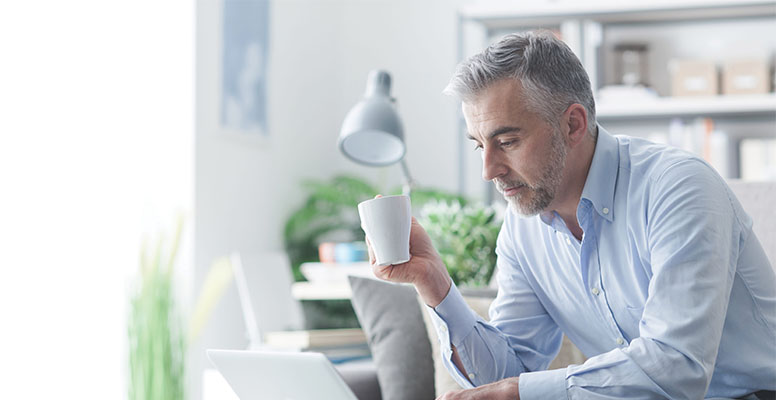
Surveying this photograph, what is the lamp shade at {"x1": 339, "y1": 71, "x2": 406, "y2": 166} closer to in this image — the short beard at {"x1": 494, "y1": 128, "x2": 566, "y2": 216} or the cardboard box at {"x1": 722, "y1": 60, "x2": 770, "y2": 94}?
the short beard at {"x1": 494, "y1": 128, "x2": 566, "y2": 216}

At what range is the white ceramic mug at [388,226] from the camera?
1.15 m

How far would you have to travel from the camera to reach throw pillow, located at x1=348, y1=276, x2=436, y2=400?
6.26 feet

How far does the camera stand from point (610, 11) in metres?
3.84

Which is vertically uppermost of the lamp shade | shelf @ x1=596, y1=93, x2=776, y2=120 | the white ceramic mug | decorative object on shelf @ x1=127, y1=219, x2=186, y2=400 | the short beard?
shelf @ x1=596, y1=93, x2=776, y2=120

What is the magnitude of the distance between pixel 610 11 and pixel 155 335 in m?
2.40

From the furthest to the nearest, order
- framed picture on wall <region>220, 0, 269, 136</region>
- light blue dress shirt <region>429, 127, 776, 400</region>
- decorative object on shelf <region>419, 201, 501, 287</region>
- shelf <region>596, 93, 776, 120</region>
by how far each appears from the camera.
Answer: shelf <region>596, 93, 776, 120</region>, framed picture on wall <region>220, 0, 269, 136</region>, decorative object on shelf <region>419, 201, 501, 287</region>, light blue dress shirt <region>429, 127, 776, 400</region>

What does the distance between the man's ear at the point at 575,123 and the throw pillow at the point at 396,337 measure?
78cm

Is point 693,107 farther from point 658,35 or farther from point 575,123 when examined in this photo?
point 575,123

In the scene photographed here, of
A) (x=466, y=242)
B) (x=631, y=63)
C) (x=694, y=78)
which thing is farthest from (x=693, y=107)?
(x=466, y=242)

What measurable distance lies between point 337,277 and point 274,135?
1262 mm

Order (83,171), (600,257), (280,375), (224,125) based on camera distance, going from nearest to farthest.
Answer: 1. (280,375)
2. (600,257)
3. (83,171)
4. (224,125)

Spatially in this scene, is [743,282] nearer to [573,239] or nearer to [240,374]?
[573,239]

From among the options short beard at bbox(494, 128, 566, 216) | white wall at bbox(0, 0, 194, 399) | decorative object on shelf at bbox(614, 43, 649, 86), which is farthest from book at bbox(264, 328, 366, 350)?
decorative object on shelf at bbox(614, 43, 649, 86)

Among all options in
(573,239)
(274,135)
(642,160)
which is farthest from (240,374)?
(274,135)
